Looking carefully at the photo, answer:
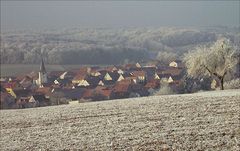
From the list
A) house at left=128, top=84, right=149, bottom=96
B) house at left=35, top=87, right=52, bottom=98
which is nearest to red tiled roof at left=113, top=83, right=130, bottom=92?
house at left=128, top=84, right=149, bottom=96

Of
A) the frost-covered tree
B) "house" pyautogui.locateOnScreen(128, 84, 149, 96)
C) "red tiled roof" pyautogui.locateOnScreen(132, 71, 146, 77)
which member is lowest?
"red tiled roof" pyautogui.locateOnScreen(132, 71, 146, 77)

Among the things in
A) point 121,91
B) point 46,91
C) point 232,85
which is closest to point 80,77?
point 46,91

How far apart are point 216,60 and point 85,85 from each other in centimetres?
6764

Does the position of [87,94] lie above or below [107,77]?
above

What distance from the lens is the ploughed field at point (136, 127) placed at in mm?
25797

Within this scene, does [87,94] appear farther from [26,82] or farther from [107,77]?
[26,82]

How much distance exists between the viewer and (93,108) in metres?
43.9

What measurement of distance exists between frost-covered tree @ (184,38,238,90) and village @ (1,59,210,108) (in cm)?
3393

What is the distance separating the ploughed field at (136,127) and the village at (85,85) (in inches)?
2024

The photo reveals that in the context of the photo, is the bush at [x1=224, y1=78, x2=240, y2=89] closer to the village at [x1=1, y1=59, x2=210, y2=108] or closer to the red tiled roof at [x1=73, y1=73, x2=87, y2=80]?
the village at [x1=1, y1=59, x2=210, y2=108]

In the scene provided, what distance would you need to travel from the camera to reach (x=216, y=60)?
2291 inches

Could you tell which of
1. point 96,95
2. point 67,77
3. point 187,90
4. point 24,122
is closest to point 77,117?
point 24,122

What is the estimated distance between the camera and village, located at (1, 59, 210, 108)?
99.1 metres

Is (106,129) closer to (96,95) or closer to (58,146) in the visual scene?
(58,146)
